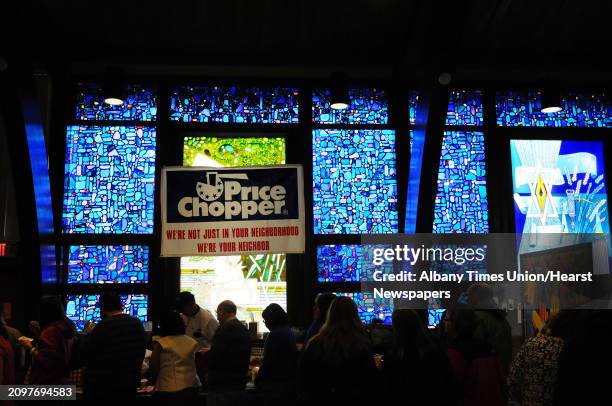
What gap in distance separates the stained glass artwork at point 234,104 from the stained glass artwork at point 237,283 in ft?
5.75

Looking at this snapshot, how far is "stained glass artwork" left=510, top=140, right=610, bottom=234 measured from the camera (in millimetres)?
8117

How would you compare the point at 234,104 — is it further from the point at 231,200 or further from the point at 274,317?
the point at 274,317

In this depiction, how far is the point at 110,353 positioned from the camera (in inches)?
167

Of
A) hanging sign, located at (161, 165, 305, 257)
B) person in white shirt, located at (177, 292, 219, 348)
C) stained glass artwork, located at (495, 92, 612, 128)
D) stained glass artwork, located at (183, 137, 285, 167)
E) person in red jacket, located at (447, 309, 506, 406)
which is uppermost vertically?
stained glass artwork, located at (495, 92, 612, 128)

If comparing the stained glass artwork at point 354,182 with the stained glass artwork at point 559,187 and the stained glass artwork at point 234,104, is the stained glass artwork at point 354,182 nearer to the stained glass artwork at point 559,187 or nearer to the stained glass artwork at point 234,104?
the stained glass artwork at point 234,104

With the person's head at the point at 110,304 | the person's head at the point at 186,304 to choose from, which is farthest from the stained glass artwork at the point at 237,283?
A: the person's head at the point at 110,304

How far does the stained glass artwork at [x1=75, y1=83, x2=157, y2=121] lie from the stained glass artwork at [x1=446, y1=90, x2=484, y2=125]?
377cm

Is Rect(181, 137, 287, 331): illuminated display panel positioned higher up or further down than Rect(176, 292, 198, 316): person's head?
higher up

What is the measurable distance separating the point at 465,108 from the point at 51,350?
5.96 metres

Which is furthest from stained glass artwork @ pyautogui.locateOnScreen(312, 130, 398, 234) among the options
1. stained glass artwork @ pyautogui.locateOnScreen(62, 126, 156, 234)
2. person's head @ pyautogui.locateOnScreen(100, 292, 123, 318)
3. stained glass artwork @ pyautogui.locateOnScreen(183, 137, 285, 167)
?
person's head @ pyautogui.locateOnScreen(100, 292, 123, 318)

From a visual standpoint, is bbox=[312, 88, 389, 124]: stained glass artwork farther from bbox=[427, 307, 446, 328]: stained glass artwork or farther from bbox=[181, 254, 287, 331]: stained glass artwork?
bbox=[427, 307, 446, 328]: stained glass artwork

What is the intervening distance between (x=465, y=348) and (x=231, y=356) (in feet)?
5.28

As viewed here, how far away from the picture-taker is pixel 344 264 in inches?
316

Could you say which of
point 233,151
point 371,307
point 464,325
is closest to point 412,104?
point 233,151
